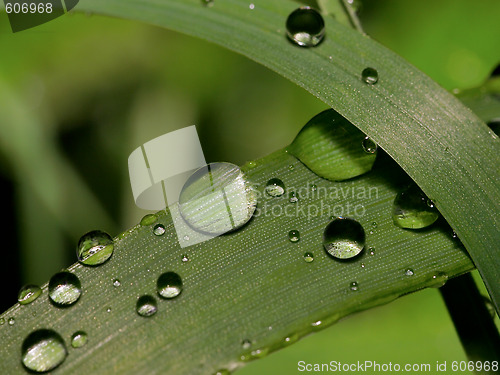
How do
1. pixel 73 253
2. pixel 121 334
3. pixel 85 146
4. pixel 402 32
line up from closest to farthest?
pixel 121 334
pixel 73 253
pixel 85 146
pixel 402 32

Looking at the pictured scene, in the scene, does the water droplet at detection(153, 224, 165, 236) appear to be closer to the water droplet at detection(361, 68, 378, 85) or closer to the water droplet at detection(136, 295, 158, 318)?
the water droplet at detection(136, 295, 158, 318)

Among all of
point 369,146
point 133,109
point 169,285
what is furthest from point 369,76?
point 133,109

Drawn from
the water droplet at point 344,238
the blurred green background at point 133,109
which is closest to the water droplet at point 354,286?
the water droplet at point 344,238

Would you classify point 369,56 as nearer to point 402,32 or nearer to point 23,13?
point 402,32

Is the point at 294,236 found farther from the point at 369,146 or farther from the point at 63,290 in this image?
the point at 63,290

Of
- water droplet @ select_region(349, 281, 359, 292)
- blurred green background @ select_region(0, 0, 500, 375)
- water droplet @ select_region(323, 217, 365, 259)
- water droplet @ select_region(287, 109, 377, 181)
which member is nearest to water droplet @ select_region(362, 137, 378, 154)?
water droplet @ select_region(287, 109, 377, 181)

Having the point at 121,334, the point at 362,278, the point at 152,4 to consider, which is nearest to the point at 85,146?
the point at 152,4
